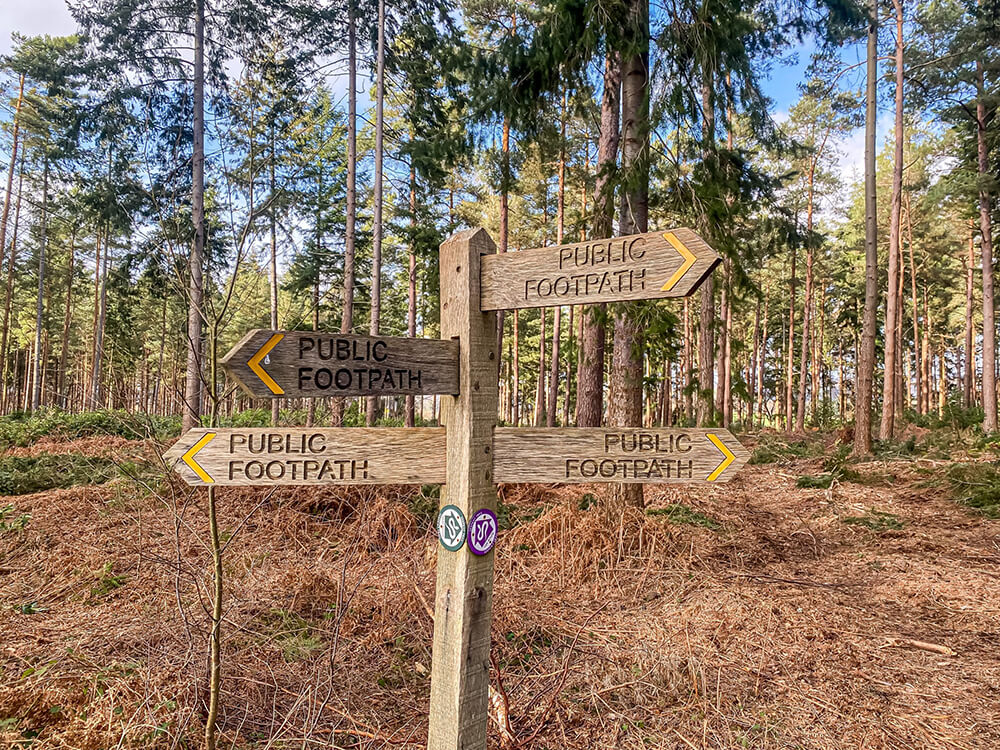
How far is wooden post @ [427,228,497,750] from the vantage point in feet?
6.54

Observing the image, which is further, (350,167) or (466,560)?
(350,167)

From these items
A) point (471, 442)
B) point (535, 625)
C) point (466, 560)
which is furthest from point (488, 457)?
point (535, 625)

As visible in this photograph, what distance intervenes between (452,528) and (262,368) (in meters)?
0.92

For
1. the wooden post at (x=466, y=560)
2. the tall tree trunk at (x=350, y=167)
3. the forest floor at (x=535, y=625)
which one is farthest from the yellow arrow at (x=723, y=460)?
the tall tree trunk at (x=350, y=167)

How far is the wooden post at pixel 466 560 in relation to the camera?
1.99m

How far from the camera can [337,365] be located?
6.10 ft

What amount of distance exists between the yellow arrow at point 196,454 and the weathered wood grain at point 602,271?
114cm

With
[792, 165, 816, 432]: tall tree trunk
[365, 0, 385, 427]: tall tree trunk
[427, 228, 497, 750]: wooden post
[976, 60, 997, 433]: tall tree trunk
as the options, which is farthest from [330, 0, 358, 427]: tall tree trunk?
[792, 165, 816, 432]: tall tree trunk

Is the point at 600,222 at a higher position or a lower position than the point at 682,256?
higher

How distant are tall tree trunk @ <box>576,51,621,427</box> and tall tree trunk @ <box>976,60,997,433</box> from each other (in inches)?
481

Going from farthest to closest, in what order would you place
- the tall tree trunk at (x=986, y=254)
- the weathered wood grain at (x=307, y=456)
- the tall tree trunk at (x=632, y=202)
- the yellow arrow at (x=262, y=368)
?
the tall tree trunk at (x=986, y=254) < the tall tree trunk at (x=632, y=202) < the weathered wood grain at (x=307, y=456) < the yellow arrow at (x=262, y=368)

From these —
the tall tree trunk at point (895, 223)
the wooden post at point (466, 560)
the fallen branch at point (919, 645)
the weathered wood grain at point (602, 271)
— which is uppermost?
the tall tree trunk at point (895, 223)

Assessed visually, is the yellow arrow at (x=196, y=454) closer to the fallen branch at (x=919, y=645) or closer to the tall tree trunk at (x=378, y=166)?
the fallen branch at (x=919, y=645)

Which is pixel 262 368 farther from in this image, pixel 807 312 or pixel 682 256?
pixel 807 312
